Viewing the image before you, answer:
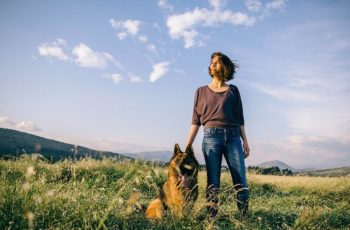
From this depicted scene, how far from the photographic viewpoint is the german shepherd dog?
4828mm

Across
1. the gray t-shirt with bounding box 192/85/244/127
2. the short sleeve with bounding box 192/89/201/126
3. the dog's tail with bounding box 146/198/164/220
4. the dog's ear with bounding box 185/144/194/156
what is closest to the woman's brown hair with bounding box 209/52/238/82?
the gray t-shirt with bounding box 192/85/244/127

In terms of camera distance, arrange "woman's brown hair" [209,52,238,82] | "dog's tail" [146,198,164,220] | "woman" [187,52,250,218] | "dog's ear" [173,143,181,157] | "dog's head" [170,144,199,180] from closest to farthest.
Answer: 1. "dog's tail" [146,198,164,220]
2. "dog's head" [170,144,199,180]
3. "dog's ear" [173,143,181,157]
4. "woman" [187,52,250,218]
5. "woman's brown hair" [209,52,238,82]

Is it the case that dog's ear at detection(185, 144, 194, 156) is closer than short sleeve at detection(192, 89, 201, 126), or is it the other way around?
dog's ear at detection(185, 144, 194, 156)

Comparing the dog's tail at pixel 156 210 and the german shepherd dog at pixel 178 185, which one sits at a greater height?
the german shepherd dog at pixel 178 185

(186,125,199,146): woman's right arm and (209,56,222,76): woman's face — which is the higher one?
(209,56,222,76): woman's face

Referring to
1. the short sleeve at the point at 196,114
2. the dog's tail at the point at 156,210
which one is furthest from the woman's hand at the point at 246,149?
the dog's tail at the point at 156,210

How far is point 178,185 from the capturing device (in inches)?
195

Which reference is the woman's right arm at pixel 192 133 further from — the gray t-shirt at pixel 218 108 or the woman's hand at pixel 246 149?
the woman's hand at pixel 246 149

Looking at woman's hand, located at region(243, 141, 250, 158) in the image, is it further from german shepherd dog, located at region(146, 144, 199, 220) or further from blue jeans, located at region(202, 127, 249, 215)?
german shepherd dog, located at region(146, 144, 199, 220)

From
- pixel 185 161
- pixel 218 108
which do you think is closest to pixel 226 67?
pixel 218 108

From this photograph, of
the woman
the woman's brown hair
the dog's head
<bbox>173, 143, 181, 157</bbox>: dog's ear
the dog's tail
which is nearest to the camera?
the dog's tail

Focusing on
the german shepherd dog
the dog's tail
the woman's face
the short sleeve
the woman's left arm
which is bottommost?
the dog's tail

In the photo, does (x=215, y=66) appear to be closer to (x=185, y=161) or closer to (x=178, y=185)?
(x=185, y=161)

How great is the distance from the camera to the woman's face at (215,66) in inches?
217
